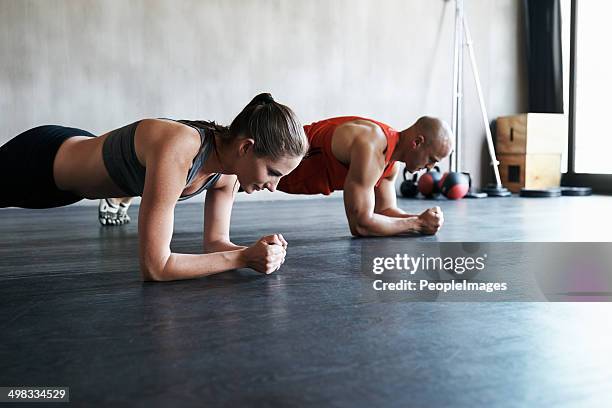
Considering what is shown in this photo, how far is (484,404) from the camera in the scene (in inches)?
37.2

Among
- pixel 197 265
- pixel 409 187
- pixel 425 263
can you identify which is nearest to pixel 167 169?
pixel 197 265

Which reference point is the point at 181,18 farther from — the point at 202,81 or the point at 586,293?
the point at 586,293

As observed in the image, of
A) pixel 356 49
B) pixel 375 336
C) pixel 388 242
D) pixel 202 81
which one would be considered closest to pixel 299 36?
pixel 356 49

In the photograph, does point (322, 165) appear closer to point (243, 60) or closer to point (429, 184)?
point (429, 184)

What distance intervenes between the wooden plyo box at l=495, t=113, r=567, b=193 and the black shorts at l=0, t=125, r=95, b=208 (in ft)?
15.5

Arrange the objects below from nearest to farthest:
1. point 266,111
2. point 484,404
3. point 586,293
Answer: point 484,404
point 266,111
point 586,293

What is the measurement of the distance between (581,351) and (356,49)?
15.5 ft

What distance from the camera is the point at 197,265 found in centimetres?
177

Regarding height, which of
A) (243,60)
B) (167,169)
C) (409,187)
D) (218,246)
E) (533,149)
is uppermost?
(243,60)

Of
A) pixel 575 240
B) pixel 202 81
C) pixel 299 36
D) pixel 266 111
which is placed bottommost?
pixel 575 240

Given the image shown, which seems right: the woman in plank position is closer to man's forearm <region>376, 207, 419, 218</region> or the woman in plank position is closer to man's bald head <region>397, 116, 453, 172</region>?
man's bald head <region>397, 116, 453, 172</region>

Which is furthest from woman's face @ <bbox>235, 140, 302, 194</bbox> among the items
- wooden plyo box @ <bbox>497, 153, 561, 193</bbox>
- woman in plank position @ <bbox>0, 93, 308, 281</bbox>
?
wooden plyo box @ <bbox>497, 153, 561, 193</bbox>

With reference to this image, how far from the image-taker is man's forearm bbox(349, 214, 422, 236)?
2650 millimetres

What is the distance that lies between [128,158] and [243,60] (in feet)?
11.8
